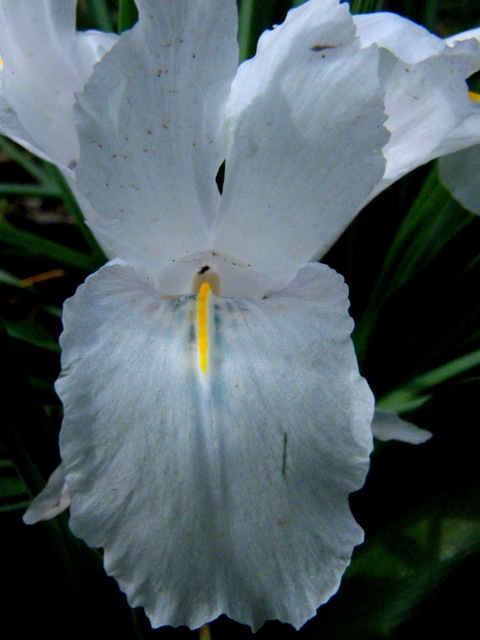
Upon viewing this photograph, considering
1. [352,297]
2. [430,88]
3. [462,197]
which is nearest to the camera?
[430,88]

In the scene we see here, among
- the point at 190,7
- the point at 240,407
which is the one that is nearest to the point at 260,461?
the point at 240,407

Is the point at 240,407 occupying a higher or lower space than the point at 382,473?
higher

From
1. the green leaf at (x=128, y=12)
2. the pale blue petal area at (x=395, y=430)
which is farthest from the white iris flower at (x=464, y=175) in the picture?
the green leaf at (x=128, y=12)

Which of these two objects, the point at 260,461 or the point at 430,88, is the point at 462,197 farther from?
the point at 260,461

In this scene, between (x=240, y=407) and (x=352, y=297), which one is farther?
(x=352, y=297)

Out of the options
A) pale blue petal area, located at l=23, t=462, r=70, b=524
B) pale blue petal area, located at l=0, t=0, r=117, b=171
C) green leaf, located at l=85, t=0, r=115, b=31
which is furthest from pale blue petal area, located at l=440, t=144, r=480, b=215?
green leaf, located at l=85, t=0, r=115, b=31

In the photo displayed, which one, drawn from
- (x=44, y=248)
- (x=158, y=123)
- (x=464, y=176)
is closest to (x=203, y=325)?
(x=158, y=123)
